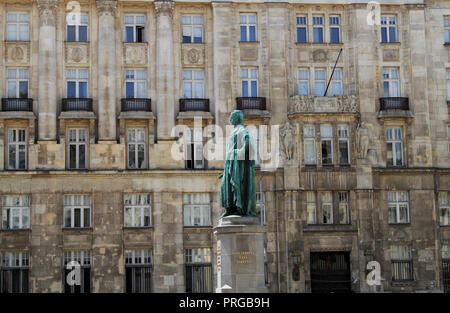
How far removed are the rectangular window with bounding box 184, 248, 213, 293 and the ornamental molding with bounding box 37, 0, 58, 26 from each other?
1322cm

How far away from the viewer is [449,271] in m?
41.1

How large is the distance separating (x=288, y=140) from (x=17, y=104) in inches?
530

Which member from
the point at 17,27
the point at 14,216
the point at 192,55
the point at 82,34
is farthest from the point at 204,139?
the point at 17,27

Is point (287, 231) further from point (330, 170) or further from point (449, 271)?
point (449, 271)

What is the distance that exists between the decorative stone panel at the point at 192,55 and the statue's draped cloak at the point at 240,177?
58.7 feet

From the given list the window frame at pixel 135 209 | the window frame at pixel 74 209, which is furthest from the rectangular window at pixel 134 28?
the window frame at pixel 74 209

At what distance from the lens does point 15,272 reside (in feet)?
127

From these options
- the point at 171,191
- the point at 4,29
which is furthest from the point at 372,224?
the point at 4,29

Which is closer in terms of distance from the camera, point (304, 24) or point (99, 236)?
point (99, 236)

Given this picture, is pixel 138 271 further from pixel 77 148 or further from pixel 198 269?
pixel 77 148

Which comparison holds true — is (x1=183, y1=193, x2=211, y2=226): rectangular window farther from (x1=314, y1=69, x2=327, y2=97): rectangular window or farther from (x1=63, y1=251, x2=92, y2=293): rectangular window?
(x1=314, y1=69, x2=327, y2=97): rectangular window

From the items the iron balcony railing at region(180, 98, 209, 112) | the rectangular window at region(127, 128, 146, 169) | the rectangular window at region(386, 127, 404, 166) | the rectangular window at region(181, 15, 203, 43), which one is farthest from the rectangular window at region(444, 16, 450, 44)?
the rectangular window at region(127, 128, 146, 169)

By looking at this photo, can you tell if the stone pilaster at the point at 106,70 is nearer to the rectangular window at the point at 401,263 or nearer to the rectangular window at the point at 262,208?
the rectangular window at the point at 262,208

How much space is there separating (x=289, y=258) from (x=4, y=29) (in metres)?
18.1
